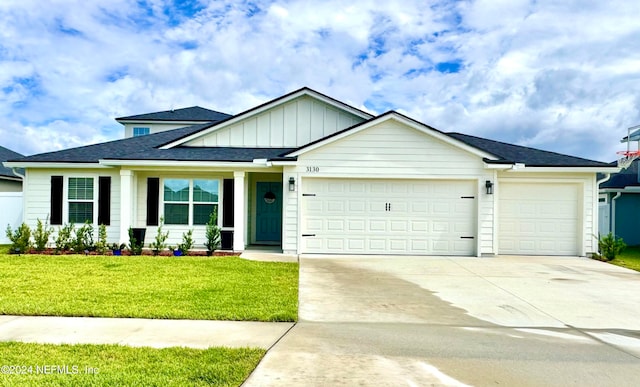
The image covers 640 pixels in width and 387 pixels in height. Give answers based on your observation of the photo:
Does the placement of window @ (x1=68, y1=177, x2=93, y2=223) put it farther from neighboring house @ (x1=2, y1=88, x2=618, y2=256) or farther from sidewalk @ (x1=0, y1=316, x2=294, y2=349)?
sidewalk @ (x1=0, y1=316, x2=294, y2=349)

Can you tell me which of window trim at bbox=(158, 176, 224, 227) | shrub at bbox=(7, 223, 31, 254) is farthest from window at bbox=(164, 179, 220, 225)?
shrub at bbox=(7, 223, 31, 254)

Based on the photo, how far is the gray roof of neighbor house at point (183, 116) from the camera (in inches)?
946

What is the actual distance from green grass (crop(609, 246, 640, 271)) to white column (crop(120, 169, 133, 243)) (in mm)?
14352

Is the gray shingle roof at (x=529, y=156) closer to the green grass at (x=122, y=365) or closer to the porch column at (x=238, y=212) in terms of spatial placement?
the porch column at (x=238, y=212)

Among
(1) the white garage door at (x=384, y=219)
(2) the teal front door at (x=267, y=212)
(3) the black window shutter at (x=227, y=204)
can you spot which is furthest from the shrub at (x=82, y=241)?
(1) the white garage door at (x=384, y=219)

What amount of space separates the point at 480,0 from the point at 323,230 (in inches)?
320

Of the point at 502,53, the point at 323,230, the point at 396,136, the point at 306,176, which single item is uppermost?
the point at 502,53

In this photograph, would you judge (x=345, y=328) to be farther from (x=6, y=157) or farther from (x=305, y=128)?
(x=6, y=157)

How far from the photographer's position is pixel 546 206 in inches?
535

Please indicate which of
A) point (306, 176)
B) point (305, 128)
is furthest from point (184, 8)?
point (306, 176)

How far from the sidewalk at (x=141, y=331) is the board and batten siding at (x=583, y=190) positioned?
10.3 m

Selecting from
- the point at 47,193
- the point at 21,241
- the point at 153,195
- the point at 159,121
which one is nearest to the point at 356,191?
the point at 153,195

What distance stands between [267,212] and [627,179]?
53.4 ft

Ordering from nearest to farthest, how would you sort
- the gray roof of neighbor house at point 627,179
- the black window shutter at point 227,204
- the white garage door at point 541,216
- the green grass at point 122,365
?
1. the green grass at point 122,365
2. the white garage door at point 541,216
3. the black window shutter at point 227,204
4. the gray roof of neighbor house at point 627,179
